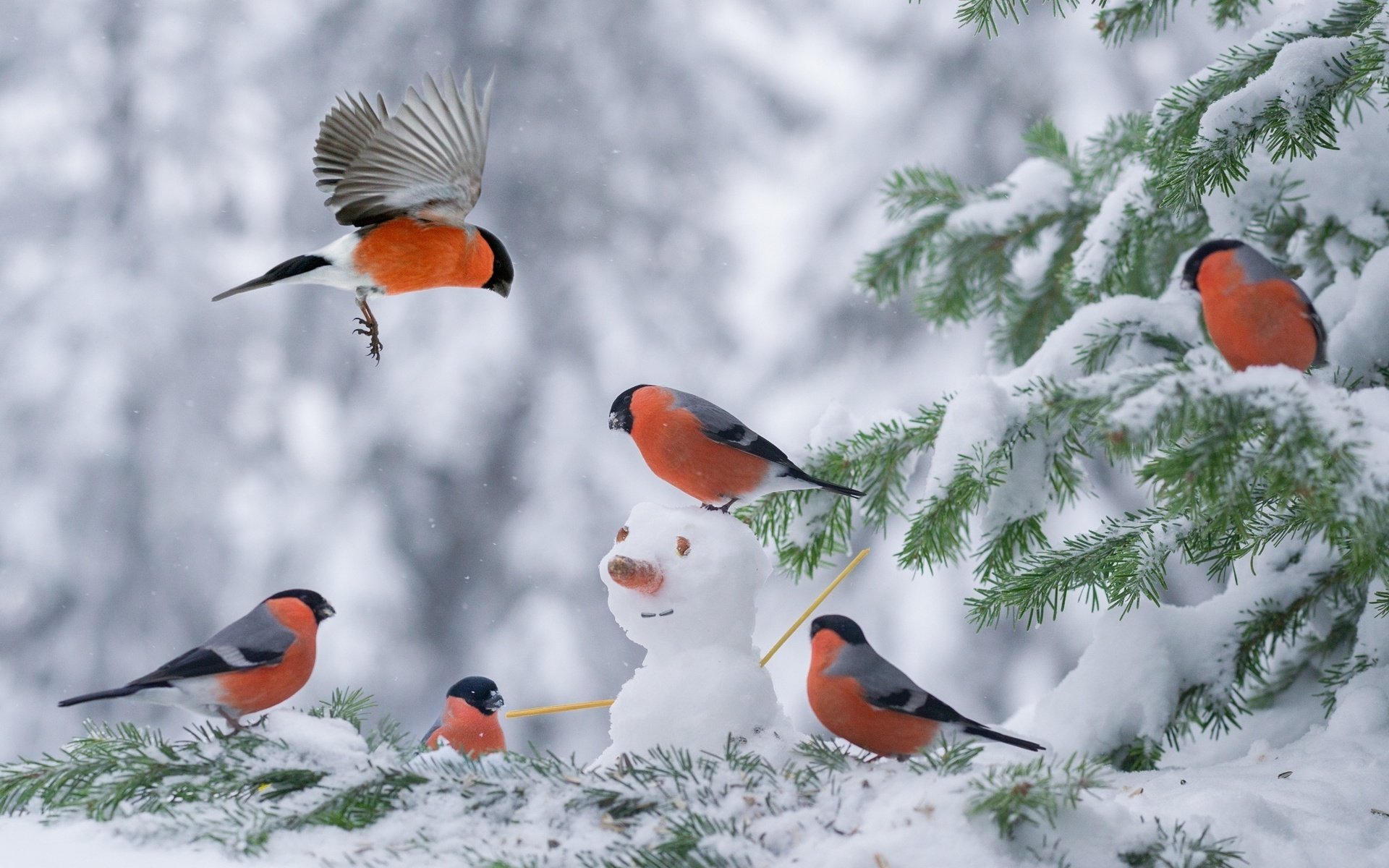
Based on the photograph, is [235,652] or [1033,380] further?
[1033,380]

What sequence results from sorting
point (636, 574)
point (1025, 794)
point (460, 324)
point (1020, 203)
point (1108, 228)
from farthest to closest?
1. point (460, 324)
2. point (1020, 203)
3. point (1108, 228)
4. point (636, 574)
5. point (1025, 794)

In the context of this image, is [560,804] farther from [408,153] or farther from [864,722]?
[408,153]

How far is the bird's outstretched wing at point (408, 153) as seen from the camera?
1536 millimetres

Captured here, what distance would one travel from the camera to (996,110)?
5.00 meters

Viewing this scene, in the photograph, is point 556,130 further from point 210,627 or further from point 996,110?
point 210,627

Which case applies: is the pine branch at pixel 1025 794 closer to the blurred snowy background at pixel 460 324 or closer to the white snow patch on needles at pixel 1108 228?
the white snow patch on needles at pixel 1108 228

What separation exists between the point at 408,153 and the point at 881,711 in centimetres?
98

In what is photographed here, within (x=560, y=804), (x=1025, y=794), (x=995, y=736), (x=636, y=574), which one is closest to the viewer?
(x=1025, y=794)

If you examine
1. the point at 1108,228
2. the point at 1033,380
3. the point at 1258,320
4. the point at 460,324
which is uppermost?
the point at 460,324

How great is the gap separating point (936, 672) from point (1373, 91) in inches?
128

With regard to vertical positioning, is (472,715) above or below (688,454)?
below

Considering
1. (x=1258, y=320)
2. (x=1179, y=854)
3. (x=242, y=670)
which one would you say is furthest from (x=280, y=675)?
(x=1258, y=320)

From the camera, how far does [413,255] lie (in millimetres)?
1643

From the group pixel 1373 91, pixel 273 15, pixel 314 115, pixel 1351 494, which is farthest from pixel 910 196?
pixel 273 15
